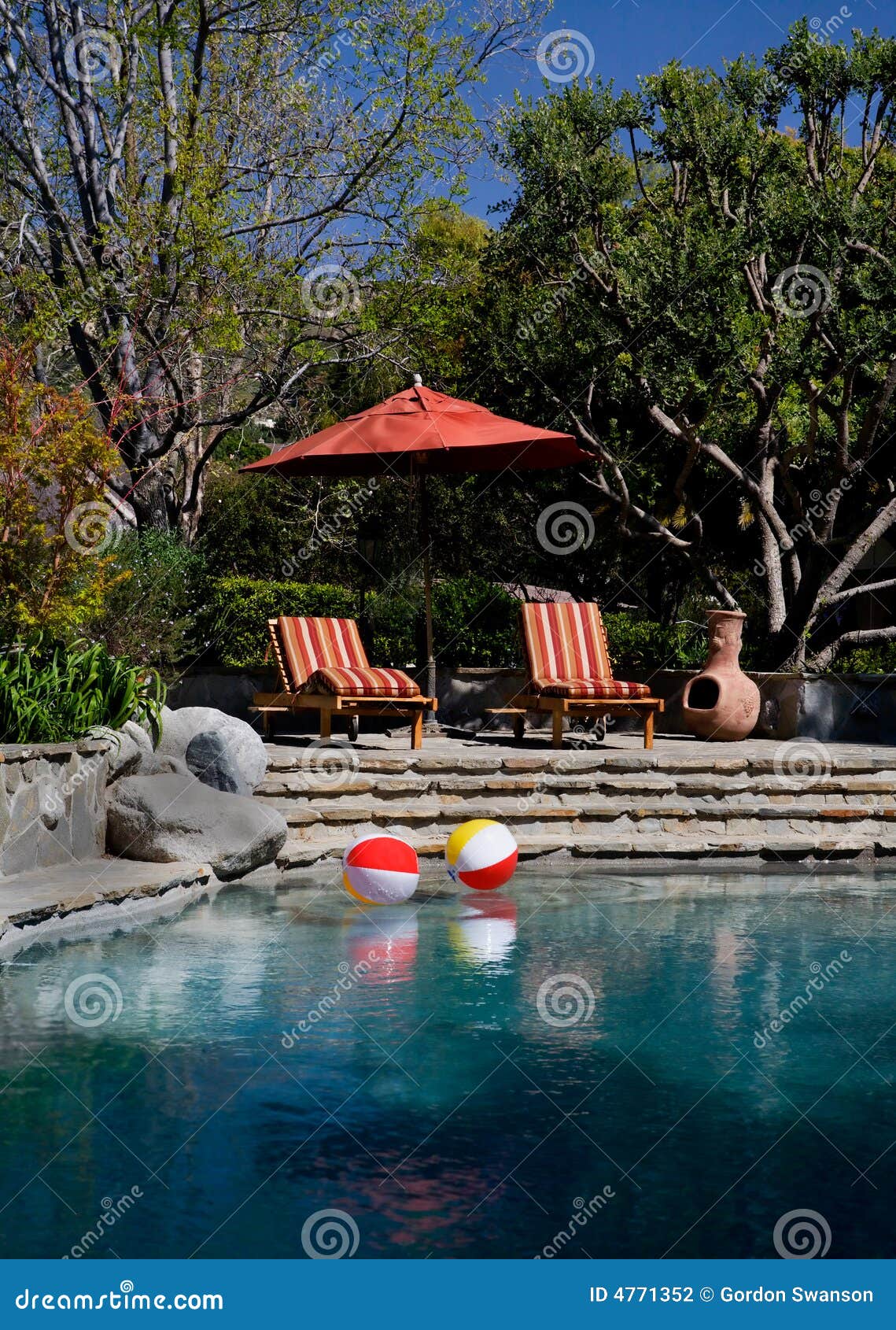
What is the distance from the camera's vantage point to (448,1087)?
175 inches

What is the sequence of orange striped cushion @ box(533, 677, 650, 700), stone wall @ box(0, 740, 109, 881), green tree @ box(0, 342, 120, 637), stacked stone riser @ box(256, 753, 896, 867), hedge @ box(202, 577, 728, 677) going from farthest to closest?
hedge @ box(202, 577, 728, 677) → orange striped cushion @ box(533, 677, 650, 700) → stacked stone riser @ box(256, 753, 896, 867) → green tree @ box(0, 342, 120, 637) → stone wall @ box(0, 740, 109, 881)

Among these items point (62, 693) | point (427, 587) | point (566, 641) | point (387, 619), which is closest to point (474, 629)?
point (387, 619)

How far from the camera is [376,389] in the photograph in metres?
22.3

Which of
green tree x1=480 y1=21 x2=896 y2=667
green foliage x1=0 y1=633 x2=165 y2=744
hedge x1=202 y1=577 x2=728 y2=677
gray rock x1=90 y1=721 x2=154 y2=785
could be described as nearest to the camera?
green foliage x1=0 y1=633 x2=165 y2=744

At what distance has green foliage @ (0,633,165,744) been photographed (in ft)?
25.5

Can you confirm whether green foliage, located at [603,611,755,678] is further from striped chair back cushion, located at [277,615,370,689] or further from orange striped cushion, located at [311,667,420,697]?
orange striped cushion, located at [311,667,420,697]

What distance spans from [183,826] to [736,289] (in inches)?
316

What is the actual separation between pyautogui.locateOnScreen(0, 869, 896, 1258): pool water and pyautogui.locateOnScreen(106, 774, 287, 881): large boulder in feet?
2.29

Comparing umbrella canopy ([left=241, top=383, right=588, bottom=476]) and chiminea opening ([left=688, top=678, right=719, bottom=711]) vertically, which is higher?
umbrella canopy ([left=241, top=383, right=588, bottom=476])

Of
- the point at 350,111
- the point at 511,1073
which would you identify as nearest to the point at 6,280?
the point at 350,111

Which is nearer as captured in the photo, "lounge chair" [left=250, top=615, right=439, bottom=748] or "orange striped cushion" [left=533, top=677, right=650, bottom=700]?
"lounge chair" [left=250, top=615, right=439, bottom=748]

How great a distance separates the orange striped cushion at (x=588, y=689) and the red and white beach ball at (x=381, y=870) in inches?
150

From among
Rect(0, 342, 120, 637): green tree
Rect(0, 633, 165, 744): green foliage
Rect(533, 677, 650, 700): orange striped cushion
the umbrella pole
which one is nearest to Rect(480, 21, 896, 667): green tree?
the umbrella pole

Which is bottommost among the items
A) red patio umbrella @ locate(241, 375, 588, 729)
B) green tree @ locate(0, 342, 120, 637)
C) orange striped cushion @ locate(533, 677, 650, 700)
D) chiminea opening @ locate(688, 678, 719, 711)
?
chiminea opening @ locate(688, 678, 719, 711)
